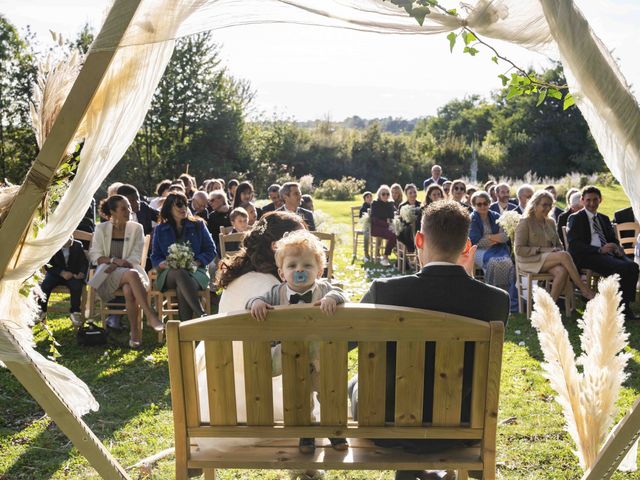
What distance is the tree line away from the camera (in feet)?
84.6

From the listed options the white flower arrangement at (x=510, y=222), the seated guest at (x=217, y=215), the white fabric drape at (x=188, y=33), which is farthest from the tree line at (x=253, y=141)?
the white fabric drape at (x=188, y=33)

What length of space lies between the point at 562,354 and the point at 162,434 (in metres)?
3.27

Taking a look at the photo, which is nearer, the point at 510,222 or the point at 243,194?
the point at 510,222

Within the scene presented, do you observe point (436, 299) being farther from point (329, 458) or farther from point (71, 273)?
point (71, 273)

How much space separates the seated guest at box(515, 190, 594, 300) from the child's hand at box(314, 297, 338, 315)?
6.89 meters

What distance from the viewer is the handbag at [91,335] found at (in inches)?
303

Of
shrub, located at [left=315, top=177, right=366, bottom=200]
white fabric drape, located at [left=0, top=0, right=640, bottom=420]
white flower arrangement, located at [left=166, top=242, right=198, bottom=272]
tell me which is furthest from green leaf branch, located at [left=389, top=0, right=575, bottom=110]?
shrub, located at [left=315, top=177, right=366, bottom=200]

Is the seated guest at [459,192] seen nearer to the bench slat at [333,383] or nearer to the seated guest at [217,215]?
the seated guest at [217,215]

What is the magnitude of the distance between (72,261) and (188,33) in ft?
18.2

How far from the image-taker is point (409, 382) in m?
2.90

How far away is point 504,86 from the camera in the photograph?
3859 millimetres

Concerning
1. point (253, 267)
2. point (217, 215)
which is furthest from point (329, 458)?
point (217, 215)

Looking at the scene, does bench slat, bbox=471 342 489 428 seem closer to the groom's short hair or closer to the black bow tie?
the groom's short hair

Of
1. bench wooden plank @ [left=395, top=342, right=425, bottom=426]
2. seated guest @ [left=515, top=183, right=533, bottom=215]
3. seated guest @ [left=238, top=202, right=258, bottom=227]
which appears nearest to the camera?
bench wooden plank @ [left=395, top=342, right=425, bottom=426]
